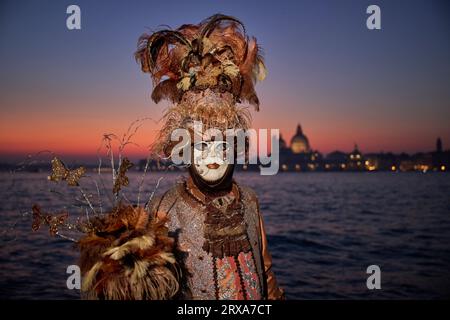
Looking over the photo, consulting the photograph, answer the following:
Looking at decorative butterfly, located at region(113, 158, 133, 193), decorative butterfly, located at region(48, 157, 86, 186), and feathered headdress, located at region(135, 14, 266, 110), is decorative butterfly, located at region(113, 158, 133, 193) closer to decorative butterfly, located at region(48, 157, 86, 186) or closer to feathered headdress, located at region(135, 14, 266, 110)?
decorative butterfly, located at region(48, 157, 86, 186)

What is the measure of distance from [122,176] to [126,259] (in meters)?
0.57

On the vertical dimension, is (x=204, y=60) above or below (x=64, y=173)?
above

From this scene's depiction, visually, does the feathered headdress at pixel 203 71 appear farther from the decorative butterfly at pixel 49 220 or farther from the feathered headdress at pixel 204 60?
the decorative butterfly at pixel 49 220

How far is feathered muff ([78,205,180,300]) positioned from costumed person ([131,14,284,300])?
0.55 m

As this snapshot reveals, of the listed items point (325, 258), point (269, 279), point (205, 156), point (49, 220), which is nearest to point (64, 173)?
point (49, 220)

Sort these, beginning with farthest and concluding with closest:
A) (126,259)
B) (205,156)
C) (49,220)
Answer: (205,156), (49,220), (126,259)

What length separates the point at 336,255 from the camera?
1550 centimetres

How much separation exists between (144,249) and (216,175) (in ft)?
3.29

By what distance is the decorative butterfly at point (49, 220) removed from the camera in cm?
244

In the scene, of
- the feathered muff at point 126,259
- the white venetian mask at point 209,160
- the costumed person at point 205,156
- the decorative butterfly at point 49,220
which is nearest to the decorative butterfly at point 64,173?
the decorative butterfly at point 49,220

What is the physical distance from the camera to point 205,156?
119 inches

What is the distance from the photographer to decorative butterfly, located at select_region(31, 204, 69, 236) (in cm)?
244

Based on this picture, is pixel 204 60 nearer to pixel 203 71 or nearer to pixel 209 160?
pixel 203 71
